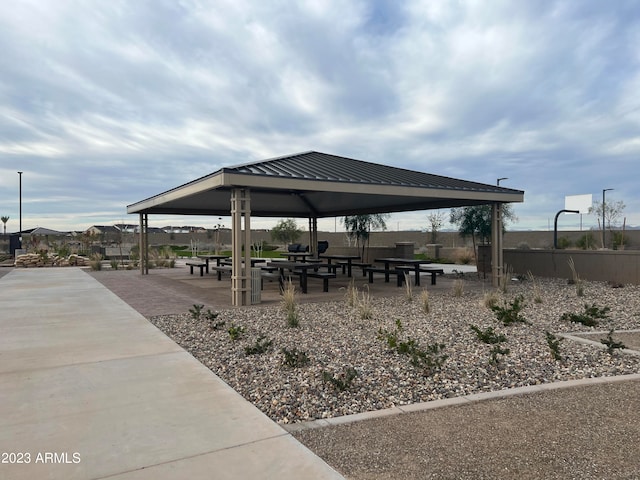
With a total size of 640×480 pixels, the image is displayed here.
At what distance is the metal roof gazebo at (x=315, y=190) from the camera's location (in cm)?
978

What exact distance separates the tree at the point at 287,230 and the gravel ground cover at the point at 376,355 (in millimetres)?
31177

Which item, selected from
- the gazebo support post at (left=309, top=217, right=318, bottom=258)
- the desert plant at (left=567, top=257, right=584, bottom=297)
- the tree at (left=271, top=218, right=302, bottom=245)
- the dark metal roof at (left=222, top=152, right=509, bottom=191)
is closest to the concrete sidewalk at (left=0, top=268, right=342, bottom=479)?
the dark metal roof at (left=222, top=152, right=509, bottom=191)

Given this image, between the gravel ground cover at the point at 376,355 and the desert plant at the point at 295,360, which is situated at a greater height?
the desert plant at the point at 295,360

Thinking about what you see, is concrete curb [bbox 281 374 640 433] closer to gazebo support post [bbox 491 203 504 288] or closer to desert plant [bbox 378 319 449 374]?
desert plant [bbox 378 319 449 374]

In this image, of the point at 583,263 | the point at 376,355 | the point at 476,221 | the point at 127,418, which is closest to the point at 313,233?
the point at 476,221

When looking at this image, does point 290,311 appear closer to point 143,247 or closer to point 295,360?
point 295,360

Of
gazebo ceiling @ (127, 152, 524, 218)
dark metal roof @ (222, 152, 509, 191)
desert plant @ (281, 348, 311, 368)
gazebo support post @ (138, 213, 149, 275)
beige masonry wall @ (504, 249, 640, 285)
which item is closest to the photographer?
desert plant @ (281, 348, 311, 368)

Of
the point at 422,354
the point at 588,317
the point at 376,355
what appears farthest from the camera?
the point at 588,317

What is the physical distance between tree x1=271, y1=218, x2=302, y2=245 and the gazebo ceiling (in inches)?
819

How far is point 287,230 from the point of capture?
40.8m

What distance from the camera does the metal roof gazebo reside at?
32.1ft

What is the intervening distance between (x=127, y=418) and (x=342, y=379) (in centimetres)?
195

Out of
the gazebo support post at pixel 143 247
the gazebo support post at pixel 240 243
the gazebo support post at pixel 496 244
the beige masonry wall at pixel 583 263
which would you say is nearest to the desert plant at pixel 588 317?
the gazebo support post at pixel 496 244

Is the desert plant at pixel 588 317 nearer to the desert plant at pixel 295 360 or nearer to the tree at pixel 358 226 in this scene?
the desert plant at pixel 295 360
